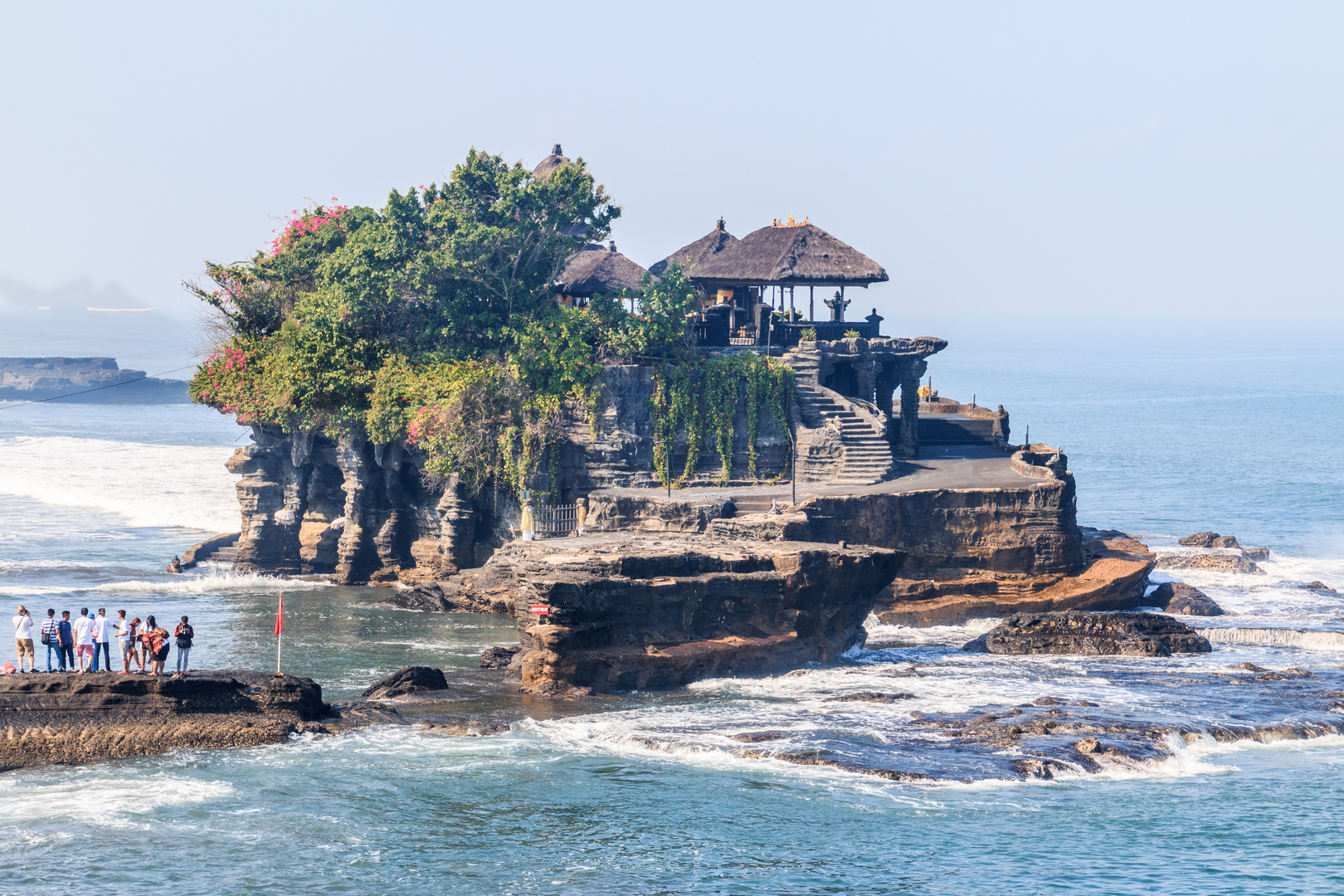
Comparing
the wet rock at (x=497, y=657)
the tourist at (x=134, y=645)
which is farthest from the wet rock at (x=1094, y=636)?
the tourist at (x=134, y=645)

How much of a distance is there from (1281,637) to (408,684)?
2427 cm

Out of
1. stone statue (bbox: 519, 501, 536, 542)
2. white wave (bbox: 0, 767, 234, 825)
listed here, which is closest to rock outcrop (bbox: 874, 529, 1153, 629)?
stone statue (bbox: 519, 501, 536, 542)

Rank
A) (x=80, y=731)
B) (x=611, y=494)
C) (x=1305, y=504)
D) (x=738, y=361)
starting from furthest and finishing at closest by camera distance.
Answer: (x=1305, y=504), (x=738, y=361), (x=611, y=494), (x=80, y=731)

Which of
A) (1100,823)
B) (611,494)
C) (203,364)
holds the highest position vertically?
(203,364)

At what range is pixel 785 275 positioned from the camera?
49.8 meters

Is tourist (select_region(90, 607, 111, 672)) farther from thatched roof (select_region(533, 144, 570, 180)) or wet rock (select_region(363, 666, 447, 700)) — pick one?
thatched roof (select_region(533, 144, 570, 180))

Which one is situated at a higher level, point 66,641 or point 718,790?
point 66,641

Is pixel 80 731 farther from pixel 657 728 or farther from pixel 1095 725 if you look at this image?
pixel 1095 725

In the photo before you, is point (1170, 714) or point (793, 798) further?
point (1170, 714)

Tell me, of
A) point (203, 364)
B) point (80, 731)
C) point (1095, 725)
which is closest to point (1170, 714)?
point (1095, 725)

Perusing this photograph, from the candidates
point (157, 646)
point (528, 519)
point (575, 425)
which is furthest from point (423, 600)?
point (157, 646)

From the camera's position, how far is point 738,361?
46.8m

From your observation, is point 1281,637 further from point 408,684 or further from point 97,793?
point 97,793

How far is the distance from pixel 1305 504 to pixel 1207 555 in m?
22.9
